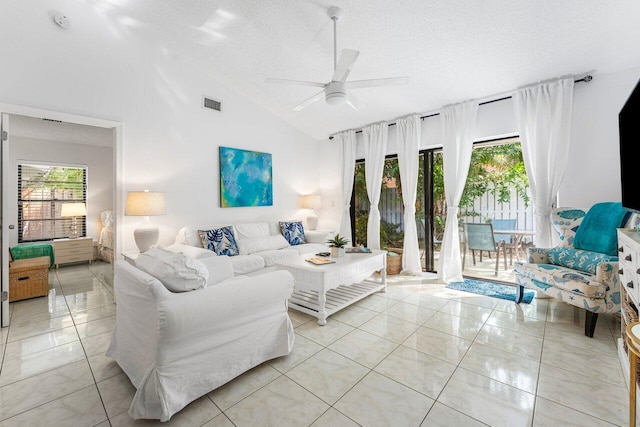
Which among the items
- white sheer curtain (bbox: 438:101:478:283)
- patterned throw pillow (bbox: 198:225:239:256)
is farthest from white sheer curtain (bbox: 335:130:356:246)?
patterned throw pillow (bbox: 198:225:239:256)

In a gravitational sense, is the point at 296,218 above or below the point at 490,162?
below

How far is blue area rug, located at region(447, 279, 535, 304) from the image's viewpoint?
3.32m

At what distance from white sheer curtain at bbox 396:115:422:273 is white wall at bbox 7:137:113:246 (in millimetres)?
6002

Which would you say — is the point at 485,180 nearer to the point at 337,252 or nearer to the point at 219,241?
the point at 337,252

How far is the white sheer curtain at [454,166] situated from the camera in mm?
3787

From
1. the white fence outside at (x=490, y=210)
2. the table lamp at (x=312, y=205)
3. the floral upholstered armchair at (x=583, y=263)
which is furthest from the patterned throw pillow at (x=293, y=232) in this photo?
the floral upholstered armchair at (x=583, y=263)

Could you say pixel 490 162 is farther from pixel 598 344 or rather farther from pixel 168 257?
pixel 168 257

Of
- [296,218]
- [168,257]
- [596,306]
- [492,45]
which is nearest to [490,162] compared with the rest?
[492,45]

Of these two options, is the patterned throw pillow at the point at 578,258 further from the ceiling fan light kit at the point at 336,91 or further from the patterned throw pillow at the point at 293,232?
the patterned throw pillow at the point at 293,232

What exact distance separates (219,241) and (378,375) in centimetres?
264

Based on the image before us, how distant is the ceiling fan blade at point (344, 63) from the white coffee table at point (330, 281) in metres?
1.80

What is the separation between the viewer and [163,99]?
145 inches

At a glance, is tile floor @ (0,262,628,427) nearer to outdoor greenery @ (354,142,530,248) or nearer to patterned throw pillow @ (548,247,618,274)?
patterned throw pillow @ (548,247,618,274)

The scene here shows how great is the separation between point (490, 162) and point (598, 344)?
117 inches
